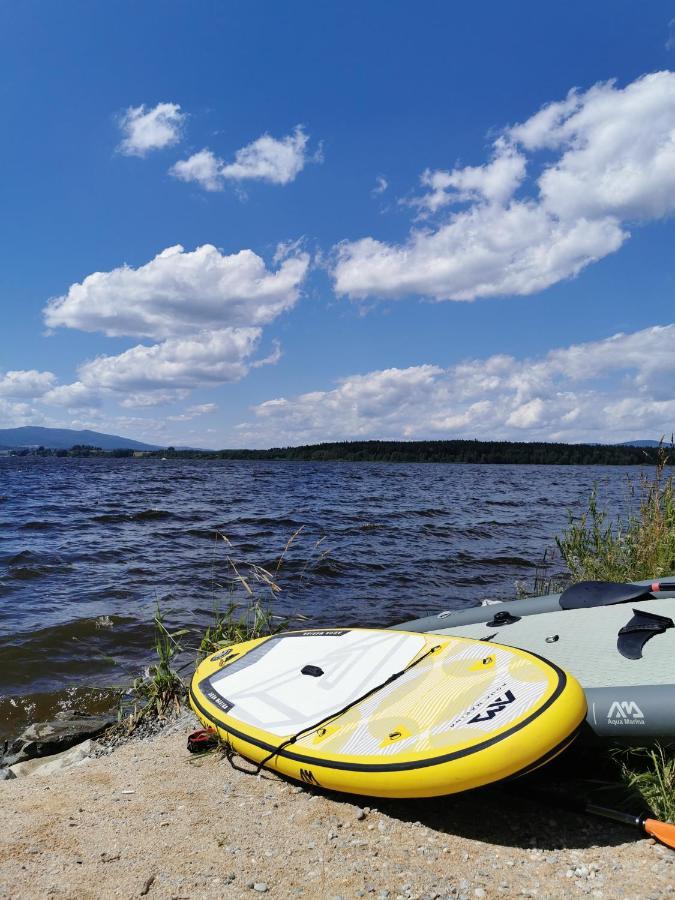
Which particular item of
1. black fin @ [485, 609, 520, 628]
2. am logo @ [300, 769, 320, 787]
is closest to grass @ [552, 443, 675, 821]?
black fin @ [485, 609, 520, 628]

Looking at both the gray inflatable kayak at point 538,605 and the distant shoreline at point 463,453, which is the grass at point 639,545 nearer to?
the gray inflatable kayak at point 538,605

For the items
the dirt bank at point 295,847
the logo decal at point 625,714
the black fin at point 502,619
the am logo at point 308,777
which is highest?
the logo decal at point 625,714

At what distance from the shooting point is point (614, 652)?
12.9ft

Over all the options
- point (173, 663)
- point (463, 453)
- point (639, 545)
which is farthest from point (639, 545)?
point (463, 453)

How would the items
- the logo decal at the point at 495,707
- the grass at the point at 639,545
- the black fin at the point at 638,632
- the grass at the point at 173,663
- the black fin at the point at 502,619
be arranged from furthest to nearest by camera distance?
the grass at the point at 639,545 < the black fin at the point at 502,619 < the grass at the point at 173,663 < the black fin at the point at 638,632 < the logo decal at the point at 495,707

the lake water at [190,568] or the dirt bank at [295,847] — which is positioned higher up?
the dirt bank at [295,847]

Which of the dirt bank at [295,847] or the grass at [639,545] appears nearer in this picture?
the dirt bank at [295,847]

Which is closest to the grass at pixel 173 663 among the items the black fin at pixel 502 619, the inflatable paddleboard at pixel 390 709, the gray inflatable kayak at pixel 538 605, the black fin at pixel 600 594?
the inflatable paddleboard at pixel 390 709

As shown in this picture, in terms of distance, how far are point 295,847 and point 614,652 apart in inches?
93.4

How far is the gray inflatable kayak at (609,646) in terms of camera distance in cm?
319

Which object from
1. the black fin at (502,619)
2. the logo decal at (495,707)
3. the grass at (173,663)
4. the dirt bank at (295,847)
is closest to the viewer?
the dirt bank at (295,847)

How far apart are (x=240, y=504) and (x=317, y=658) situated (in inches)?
778

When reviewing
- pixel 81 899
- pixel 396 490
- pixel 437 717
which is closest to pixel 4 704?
pixel 81 899

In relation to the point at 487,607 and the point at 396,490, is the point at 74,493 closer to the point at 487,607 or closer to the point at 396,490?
the point at 396,490
